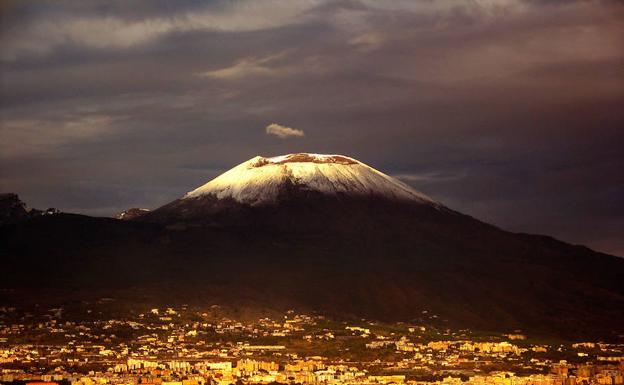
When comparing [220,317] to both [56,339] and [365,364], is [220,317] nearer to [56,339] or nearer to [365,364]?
[56,339]

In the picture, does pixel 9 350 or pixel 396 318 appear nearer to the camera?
pixel 9 350

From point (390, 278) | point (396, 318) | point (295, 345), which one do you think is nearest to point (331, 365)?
point (295, 345)

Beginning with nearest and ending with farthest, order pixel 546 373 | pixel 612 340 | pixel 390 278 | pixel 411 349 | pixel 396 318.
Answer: pixel 546 373 → pixel 411 349 → pixel 612 340 → pixel 396 318 → pixel 390 278

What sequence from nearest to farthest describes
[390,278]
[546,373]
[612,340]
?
[546,373]
[612,340]
[390,278]

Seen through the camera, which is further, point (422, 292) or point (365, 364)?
point (422, 292)

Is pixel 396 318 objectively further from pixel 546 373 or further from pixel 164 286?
pixel 546 373

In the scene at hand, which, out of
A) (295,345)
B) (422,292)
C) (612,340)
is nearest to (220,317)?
(295,345)

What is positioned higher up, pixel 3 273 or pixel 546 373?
pixel 3 273

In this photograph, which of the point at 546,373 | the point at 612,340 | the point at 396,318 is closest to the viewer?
the point at 546,373

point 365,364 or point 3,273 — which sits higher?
point 3,273
